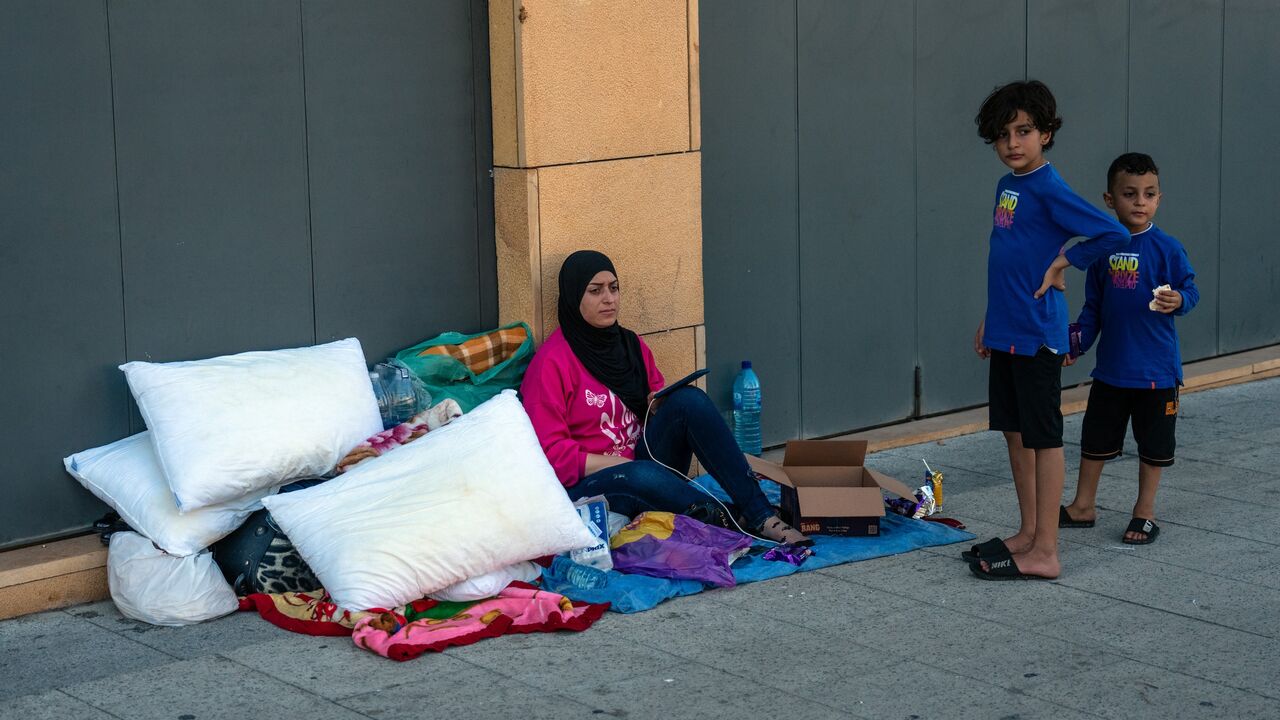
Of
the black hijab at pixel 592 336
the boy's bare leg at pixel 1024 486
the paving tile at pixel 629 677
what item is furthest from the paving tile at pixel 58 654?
the boy's bare leg at pixel 1024 486

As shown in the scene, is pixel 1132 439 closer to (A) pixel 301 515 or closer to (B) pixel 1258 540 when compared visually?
(B) pixel 1258 540

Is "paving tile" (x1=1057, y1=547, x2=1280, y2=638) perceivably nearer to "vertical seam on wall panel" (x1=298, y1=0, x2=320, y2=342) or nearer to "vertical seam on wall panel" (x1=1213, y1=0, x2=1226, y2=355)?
"vertical seam on wall panel" (x1=298, y1=0, x2=320, y2=342)

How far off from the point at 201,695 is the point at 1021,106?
126 inches

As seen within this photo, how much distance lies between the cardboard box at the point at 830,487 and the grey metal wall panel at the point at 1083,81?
2562mm

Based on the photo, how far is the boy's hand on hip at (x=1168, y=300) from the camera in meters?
5.57

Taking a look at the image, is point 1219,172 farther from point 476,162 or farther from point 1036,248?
point 476,162

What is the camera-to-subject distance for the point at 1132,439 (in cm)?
741

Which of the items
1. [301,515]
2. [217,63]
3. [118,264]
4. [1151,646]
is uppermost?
[217,63]

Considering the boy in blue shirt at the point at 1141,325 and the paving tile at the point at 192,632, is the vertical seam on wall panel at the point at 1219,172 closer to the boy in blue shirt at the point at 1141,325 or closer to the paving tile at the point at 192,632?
the boy in blue shirt at the point at 1141,325

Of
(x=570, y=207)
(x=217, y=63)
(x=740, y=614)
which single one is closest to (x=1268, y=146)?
(x=570, y=207)

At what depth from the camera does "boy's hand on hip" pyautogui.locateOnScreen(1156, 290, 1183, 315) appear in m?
5.57

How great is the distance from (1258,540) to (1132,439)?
1646mm

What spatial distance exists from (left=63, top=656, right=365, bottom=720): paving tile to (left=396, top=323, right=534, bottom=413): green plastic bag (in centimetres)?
153

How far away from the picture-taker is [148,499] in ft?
16.5
